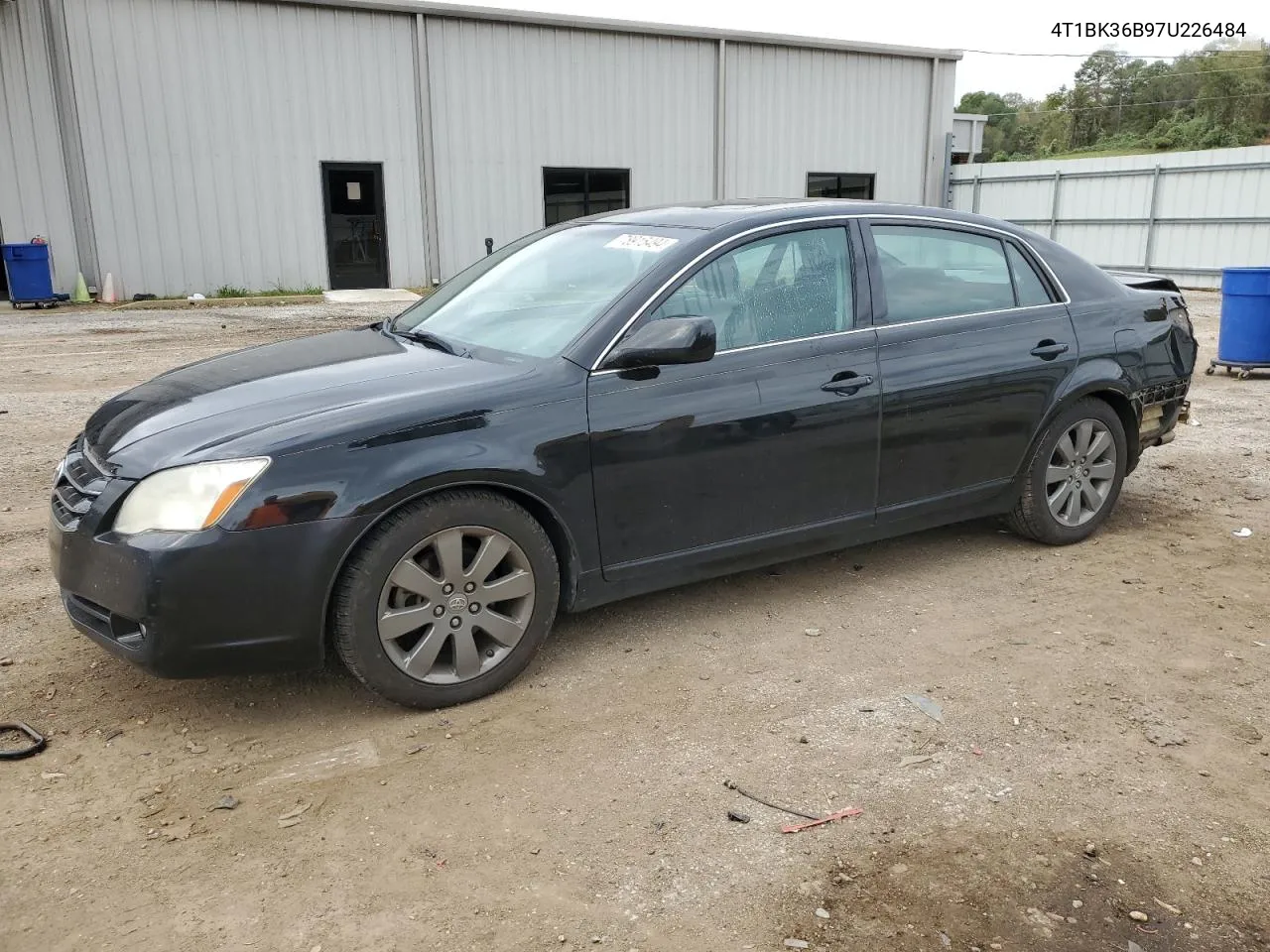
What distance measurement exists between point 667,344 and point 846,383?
0.91 m

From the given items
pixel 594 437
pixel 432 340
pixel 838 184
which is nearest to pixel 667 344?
pixel 594 437

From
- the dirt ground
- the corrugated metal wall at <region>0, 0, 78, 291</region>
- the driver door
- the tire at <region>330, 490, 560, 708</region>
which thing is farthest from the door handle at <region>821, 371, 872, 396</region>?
the corrugated metal wall at <region>0, 0, 78, 291</region>

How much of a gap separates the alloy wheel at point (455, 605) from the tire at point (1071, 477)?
2.60m

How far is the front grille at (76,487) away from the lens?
133 inches

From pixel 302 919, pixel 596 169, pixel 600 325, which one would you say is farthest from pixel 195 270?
pixel 302 919

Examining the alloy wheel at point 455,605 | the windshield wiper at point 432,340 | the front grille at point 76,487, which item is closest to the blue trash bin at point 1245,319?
the windshield wiper at point 432,340

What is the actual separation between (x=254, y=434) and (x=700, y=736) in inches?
66.2

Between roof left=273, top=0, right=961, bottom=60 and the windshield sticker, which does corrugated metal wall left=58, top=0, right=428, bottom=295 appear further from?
the windshield sticker

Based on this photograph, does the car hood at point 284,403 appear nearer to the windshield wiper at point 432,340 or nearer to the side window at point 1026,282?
the windshield wiper at point 432,340

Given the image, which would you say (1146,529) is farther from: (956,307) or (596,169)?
(596,169)

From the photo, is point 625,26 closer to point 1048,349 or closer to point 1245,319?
point 1245,319

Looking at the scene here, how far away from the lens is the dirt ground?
2.59 meters

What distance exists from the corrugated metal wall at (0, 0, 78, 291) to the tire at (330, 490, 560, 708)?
17115mm

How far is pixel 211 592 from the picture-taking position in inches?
125
